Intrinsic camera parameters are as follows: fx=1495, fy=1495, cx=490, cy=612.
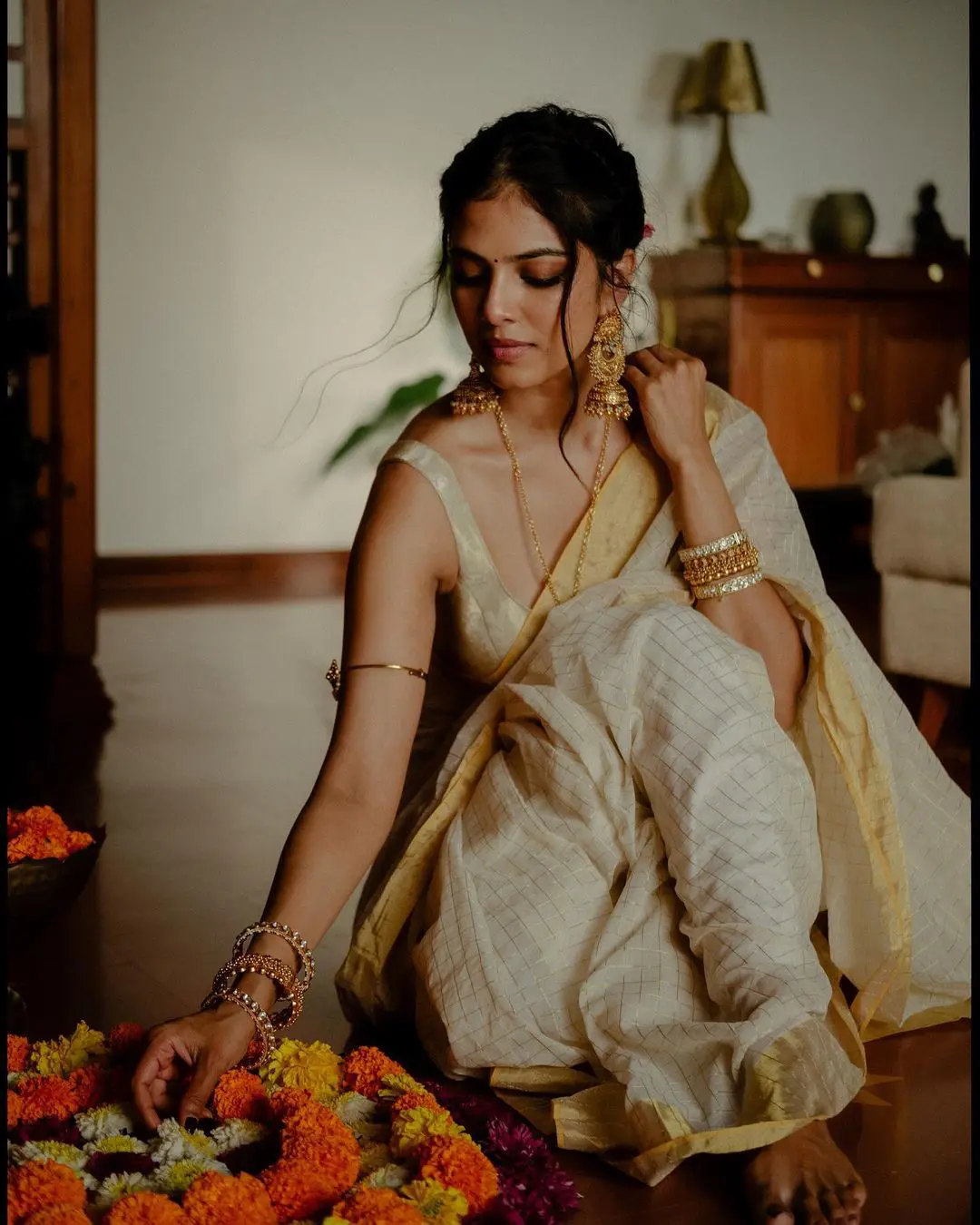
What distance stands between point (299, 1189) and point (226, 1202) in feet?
0.23

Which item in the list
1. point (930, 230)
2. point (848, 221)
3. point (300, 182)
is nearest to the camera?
point (300, 182)

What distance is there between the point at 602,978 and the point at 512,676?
369 millimetres

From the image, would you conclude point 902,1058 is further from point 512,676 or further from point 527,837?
point 512,676

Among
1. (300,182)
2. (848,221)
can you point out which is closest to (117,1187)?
(300,182)

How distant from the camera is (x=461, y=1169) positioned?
1.19 metres

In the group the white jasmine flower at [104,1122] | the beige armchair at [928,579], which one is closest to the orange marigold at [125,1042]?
the white jasmine flower at [104,1122]

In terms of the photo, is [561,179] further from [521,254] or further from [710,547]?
Answer: [710,547]

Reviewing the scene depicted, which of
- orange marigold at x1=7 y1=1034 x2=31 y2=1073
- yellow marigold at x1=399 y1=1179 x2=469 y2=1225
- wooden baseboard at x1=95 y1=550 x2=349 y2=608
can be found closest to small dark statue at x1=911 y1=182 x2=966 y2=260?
wooden baseboard at x1=95 y1=550 x2=349 y2=608

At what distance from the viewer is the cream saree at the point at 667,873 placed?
53.9 inches

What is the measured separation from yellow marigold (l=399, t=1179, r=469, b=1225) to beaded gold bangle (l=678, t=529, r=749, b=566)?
76 cm

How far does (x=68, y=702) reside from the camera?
3656 millimetres

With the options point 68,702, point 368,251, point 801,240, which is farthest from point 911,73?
point 68,702

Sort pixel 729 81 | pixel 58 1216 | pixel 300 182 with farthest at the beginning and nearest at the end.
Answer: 1. pixel 729 81
2. pixel 300 182
3. pixel 58 1216

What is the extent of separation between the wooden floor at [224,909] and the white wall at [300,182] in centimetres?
158
